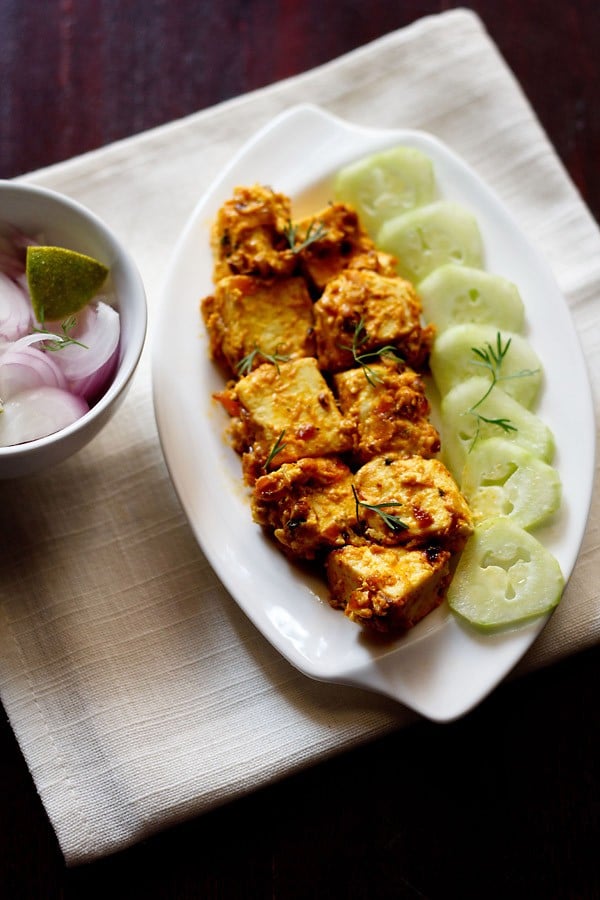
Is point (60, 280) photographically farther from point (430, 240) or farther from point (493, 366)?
point (493, 366)

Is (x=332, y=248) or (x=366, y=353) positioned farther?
(x=332, y=248)

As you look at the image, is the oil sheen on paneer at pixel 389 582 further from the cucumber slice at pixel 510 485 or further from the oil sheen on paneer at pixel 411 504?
the cucumber slice at pixel 510 485

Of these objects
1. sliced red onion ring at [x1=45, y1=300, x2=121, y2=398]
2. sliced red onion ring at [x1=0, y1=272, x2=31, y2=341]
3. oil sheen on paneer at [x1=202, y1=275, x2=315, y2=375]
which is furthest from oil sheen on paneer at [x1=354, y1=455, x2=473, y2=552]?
sliced red onion ring at [x1=0, y1=272, x2=31, y2=341]

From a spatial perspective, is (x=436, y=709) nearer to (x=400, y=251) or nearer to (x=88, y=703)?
(x=88, y=703)

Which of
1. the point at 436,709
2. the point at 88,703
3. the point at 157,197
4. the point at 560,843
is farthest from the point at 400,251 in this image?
the point at 560,843

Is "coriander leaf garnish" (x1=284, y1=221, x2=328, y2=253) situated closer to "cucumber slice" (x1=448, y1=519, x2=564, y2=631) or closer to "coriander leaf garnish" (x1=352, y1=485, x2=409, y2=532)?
"coriander leaf garnish" (x1=352, y1=485, x2=409, y2=532)

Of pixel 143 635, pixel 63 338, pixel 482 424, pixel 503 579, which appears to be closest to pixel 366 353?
pixel 482 424
